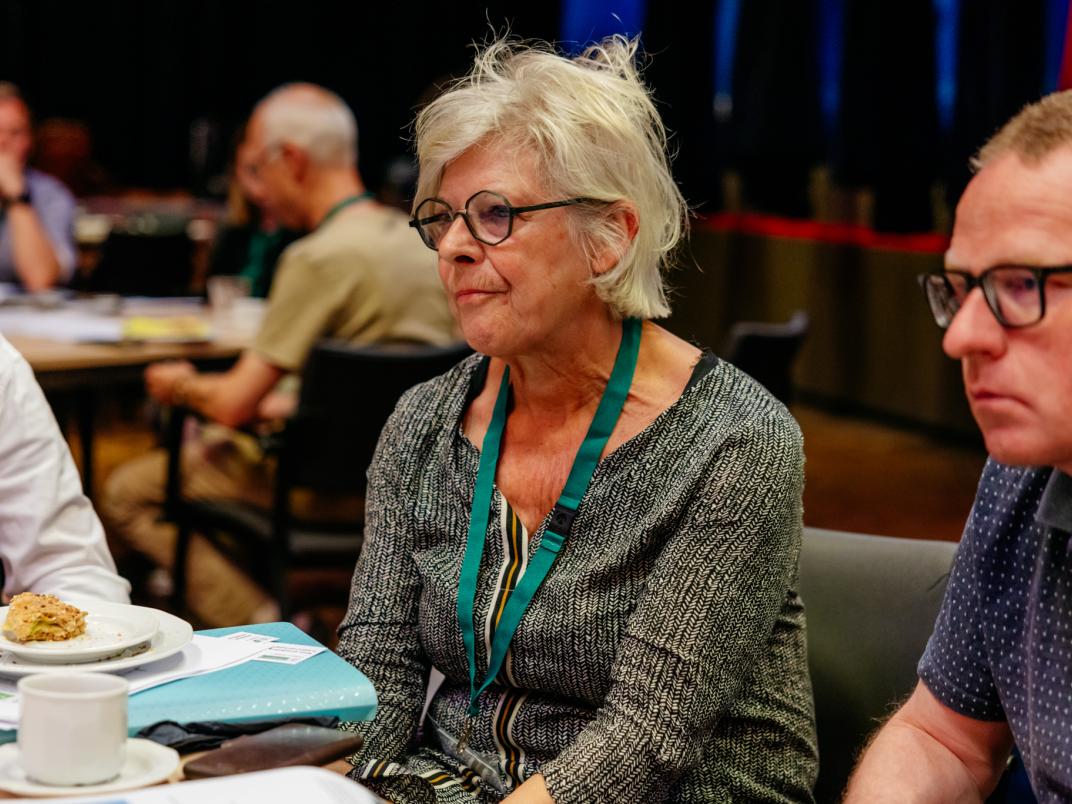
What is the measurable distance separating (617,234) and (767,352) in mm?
2336

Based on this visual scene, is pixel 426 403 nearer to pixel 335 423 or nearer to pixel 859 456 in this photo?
pixel 335 423

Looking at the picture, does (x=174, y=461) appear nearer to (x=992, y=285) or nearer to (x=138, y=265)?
(x=138, y=265)

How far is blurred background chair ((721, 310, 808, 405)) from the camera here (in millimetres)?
4102

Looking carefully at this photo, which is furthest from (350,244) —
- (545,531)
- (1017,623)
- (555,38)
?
(555,38)

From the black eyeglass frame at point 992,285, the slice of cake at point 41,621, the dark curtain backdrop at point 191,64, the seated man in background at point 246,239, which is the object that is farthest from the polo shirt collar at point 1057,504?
the dark curtain backdrop at point 191,64

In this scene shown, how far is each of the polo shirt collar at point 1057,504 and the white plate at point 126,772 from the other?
84 centimetres

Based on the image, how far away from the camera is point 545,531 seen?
1.83m

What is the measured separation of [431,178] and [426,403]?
313 millimetres

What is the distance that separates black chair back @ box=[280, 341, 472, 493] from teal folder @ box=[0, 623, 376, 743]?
2030 millimetres

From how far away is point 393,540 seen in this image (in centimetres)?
193

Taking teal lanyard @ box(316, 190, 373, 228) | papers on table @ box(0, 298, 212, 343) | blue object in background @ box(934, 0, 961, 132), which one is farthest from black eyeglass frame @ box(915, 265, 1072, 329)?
blue object in background @ box(934, 0, 961, 132)

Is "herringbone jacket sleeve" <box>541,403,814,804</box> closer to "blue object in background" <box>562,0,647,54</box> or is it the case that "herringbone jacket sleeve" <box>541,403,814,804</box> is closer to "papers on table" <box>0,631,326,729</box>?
"papers on table" <box>0,631,326,729</box>

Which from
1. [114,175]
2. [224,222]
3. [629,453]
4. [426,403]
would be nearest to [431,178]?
[426,403]

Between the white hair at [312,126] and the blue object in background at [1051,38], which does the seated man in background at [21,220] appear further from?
the blue object in background at [1051,38]
